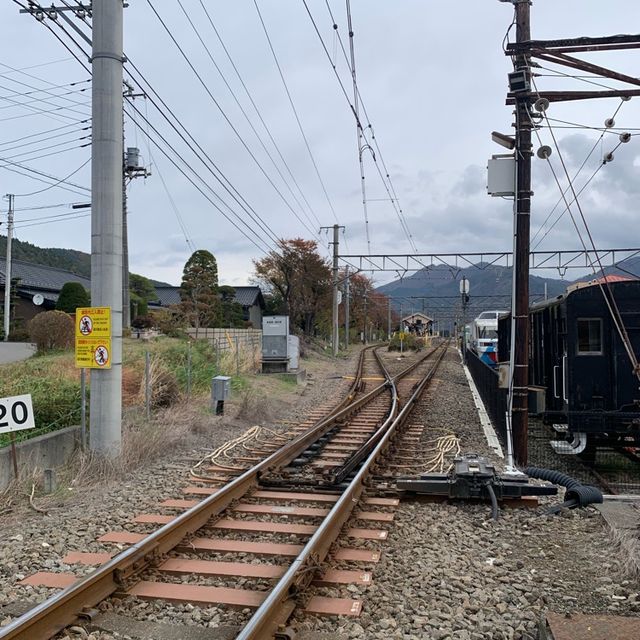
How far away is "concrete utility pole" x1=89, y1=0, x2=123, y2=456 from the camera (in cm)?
945

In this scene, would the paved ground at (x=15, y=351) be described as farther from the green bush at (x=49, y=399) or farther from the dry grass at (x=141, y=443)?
the dry grass at (x=141, y=443)

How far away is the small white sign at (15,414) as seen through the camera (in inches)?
288

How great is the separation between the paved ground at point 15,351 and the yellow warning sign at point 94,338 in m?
15.3

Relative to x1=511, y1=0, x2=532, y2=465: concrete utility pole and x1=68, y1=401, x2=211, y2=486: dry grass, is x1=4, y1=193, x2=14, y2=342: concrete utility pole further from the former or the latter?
x1=511, y1=0, x2=532, y2=465: concrete utility pole

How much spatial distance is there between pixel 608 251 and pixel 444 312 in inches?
3353

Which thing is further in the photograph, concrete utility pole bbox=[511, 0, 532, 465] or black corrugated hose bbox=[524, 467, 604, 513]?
concrete utility pole bbox=[511, 0, 532, 465]

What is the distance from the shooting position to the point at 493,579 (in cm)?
530

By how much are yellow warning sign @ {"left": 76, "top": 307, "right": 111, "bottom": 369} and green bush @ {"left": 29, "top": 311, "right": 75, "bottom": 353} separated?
13550 millimetres

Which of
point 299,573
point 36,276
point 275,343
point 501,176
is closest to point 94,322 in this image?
point 299,573

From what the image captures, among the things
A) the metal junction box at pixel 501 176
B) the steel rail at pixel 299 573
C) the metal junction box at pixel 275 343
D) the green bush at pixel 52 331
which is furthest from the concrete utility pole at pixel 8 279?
the steel rail at pixel 299 573

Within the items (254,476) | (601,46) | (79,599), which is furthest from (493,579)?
(601,46)

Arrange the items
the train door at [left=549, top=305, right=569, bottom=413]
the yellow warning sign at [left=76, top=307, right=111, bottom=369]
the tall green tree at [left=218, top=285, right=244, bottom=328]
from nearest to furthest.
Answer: the yellow warning sign at [left=76, top=307, right=111, bottom=369] → the train door at [left=549, top=305, right=569, bottom=413] → the tall green tree at [left=218, top=285, right=244, bottom=328]

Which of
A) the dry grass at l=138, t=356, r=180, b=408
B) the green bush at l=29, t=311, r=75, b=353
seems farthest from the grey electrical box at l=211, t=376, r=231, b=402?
the green bush at l=29, t=311, r=75, b=353

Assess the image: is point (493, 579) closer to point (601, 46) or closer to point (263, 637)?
point (263, 637)
